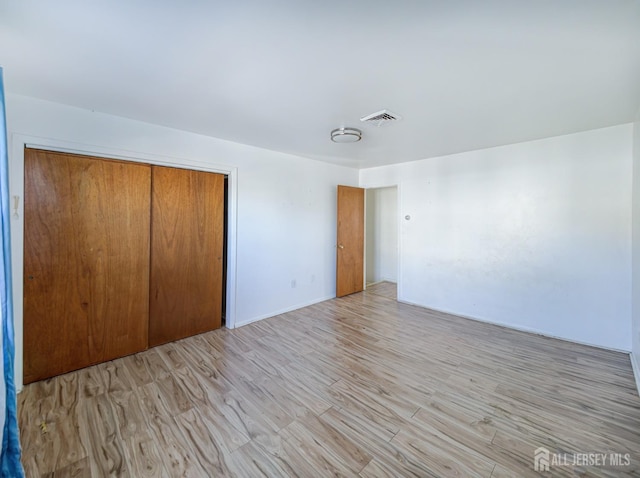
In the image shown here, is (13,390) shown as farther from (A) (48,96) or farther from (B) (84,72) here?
(A) (48,96)

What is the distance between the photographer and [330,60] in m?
1.63

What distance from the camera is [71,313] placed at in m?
2.35

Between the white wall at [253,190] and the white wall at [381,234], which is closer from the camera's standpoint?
the white wall at [253,190]

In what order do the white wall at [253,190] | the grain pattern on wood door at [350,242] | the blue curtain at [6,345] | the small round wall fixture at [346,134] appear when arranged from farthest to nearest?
the grain pattern on wood door at [350,242], the small round wall fixture at [346,134], the white wall at [253,190], the blue curtain at [6,345]

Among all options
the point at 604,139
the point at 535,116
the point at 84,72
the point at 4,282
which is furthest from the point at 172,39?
the point at 604,139

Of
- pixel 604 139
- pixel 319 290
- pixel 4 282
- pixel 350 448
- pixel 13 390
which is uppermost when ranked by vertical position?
pixel 604 139

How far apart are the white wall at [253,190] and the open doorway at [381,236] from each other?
1401mm

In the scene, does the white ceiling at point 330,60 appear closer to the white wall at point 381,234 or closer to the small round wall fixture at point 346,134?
the small round wall fixture at point 346,134

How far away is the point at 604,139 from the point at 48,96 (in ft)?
18.0

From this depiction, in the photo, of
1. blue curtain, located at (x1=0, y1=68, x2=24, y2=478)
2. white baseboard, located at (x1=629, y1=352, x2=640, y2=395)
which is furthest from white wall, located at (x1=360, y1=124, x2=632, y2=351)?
blue curtain, located at (x1=0, y1=68, x2=24, y2=478)

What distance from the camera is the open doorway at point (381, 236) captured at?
6.10 metres

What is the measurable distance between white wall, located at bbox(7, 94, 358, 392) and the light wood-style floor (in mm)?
798

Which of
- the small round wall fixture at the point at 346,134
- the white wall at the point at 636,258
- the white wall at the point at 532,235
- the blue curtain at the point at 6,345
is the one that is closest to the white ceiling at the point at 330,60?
the small round wall fixture at the point at 346,134

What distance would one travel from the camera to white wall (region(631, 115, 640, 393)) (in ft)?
7.72
